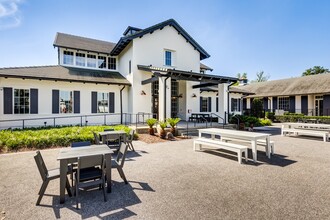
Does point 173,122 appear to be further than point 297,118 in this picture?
No

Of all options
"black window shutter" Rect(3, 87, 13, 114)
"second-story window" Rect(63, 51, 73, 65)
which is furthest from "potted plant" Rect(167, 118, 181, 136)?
"second-story window" Rect(63, 51, 73, 65)

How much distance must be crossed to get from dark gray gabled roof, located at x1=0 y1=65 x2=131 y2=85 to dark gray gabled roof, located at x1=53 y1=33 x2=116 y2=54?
6.23 feet

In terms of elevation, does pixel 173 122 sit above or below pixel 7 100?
below

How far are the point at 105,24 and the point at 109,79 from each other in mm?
4073

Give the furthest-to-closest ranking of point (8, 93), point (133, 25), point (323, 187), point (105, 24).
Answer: point (133, 25), point (105, 24), point (8, 93), point (323, 187)

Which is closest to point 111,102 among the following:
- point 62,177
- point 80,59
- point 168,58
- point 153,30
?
point 80,59

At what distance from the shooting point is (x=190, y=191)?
3.96m

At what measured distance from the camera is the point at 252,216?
3035 mm

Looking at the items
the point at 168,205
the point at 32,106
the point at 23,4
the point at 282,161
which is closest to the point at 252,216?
the point at 168,205

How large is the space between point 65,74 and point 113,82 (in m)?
3.60

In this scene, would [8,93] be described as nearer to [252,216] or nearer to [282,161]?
[252,216]

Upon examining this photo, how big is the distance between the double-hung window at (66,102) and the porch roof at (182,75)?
5691 mm

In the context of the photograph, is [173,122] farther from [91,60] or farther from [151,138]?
[91,60]

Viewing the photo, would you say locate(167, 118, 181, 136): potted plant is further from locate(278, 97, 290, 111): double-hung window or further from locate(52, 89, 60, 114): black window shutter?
locate(278, 97, 290, 111): double-hung window
